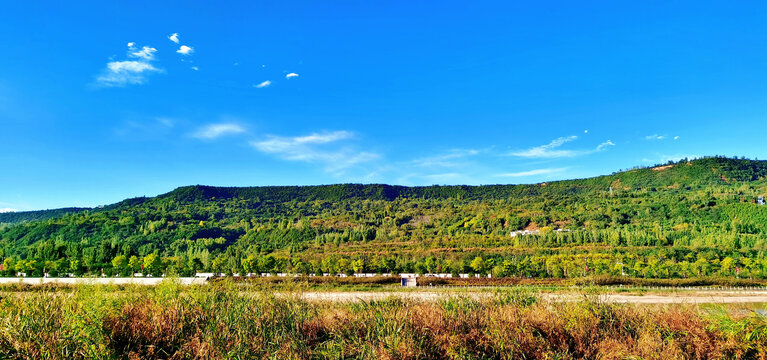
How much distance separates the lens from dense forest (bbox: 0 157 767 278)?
6025cm

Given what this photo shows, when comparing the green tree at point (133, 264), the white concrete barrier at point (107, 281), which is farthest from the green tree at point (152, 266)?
the white concrete barrier at point (107, 281)

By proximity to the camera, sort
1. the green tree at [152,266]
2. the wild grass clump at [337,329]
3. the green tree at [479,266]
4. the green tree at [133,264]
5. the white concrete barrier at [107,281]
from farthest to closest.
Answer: the green tree at [133,264], the green tree at [479,266], the green tree at [152,266], the white concrete barrier at [107,281], the wild grass clump at [337,329]

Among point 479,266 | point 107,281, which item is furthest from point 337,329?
point 479,266

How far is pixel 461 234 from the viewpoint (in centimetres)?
11069

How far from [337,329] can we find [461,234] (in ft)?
344

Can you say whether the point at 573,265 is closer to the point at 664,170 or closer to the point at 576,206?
the point at 576,206

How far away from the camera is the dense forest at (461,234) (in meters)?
60.2

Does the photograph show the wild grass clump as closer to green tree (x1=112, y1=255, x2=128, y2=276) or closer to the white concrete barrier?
the white concrete barrier

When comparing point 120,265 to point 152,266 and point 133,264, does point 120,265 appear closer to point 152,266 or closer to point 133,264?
→ point 133,264

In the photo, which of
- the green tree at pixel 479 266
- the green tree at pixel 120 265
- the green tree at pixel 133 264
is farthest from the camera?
the green tree at pixel 133 264

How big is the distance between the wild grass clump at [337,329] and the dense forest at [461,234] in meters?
36.9

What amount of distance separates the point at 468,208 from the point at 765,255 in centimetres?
9665

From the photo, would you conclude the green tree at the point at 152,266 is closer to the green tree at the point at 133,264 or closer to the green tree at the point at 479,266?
the green tree at the point at 133,264

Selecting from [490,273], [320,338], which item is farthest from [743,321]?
[490,273]
